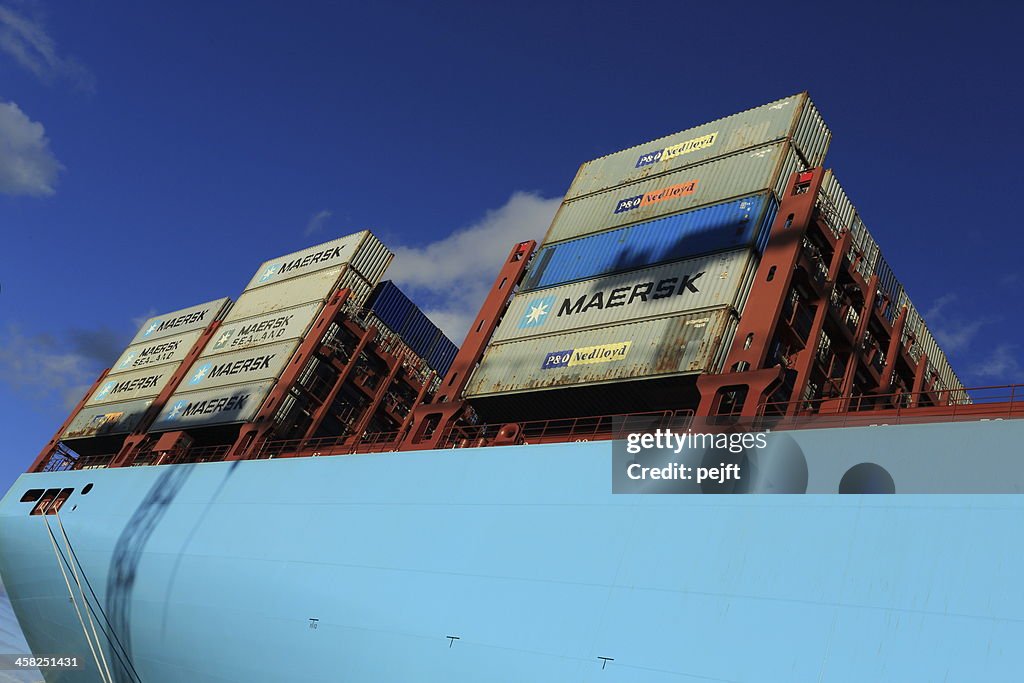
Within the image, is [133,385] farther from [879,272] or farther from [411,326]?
[879,272]

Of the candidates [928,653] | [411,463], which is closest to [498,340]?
[411,463]

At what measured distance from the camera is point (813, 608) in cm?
1010

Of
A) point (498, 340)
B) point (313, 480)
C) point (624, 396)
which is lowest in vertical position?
point (313, 480)

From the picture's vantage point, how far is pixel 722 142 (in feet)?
68.1

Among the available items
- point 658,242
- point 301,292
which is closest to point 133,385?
point 301,292

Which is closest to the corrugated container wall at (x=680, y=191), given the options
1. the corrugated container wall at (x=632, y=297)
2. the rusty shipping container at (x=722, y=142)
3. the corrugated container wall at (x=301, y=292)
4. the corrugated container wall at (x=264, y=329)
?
the rusty shipping container at (x=722, y=142)

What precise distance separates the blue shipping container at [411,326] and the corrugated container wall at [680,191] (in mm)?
13727

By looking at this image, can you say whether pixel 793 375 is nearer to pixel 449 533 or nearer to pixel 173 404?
pixel 449 533

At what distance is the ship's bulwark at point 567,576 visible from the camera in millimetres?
9547

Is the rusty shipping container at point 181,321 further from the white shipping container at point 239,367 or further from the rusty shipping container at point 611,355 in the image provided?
the rusty shipping container at point 611,355

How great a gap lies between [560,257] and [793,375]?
25.6 ft

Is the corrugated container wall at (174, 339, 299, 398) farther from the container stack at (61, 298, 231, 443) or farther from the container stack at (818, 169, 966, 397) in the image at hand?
the container stack at (818, 169, 966, 397)

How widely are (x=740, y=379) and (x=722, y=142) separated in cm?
944

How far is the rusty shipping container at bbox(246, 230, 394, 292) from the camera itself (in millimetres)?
33084
